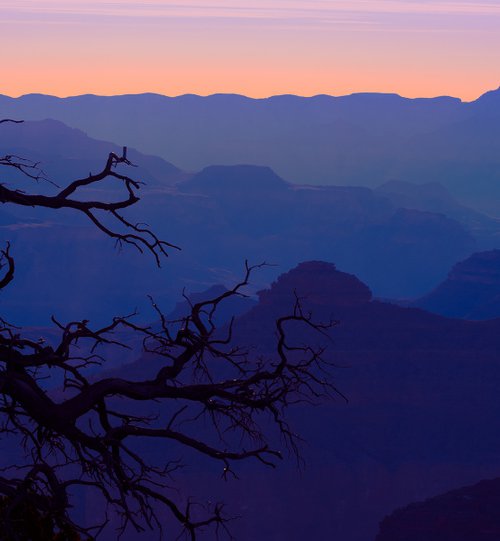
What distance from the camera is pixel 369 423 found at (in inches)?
3848

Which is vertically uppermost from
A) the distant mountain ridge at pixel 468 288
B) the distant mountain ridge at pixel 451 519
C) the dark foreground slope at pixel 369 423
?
the distant mountain ridge at pixel 468 288

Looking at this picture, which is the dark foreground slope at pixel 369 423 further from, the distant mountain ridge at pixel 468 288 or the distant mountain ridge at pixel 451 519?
the distant mountain ridge at pixel 468 288

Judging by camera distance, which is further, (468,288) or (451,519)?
(468,288)

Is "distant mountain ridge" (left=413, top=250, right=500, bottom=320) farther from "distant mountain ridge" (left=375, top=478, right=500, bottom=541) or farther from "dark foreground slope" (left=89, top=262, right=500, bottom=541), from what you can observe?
"distant mountain ridge" (left=375, top=478, right=500, bottom=541)

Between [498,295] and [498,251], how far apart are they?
14050 millimetres

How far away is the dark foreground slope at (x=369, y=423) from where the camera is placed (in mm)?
86688

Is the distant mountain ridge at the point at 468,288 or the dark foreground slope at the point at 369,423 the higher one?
the distant mountain ridge at the point at 468,288

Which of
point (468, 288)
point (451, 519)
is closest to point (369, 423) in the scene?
point (451, 519)

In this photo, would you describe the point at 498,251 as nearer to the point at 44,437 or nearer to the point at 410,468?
the point at 410,468

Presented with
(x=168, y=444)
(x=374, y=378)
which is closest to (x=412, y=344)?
(x=374, y=378)

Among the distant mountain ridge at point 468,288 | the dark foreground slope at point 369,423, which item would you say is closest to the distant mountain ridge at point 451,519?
the dark foreground slope at point 369,423

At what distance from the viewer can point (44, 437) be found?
8.59 metres

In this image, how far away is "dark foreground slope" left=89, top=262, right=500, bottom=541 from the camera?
86688 millimetres

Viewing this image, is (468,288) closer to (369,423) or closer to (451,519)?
(369,423)
